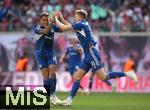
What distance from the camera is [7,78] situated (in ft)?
95.0

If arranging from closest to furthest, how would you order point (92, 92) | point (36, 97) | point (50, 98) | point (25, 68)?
point (36, 97) < point (50, 98) < point (92, 92) < point (25, 68)

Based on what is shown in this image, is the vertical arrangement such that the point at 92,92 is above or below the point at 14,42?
below

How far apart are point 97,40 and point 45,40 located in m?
10.8

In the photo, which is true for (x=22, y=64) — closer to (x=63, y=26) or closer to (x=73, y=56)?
(x=73, y=56)

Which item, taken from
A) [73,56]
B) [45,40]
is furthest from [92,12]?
[45,40]

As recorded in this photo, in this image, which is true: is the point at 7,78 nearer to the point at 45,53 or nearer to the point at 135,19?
the point at 135,19

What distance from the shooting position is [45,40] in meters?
18.6

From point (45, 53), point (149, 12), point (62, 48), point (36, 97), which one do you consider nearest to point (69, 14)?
point (62, 48)

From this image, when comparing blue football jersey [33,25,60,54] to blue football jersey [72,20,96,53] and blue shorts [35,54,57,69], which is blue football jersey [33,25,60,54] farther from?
blue football jersey [72,20,96,53]

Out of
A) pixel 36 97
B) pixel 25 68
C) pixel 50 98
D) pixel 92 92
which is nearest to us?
pixel 36 97

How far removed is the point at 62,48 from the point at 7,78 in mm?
2804

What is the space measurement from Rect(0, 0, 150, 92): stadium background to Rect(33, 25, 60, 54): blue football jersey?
9.23 metres

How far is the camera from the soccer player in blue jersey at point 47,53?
18.3 m

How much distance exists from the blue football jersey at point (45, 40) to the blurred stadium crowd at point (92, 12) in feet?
35.5
